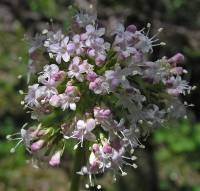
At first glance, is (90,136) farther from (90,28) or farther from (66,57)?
(90,28)

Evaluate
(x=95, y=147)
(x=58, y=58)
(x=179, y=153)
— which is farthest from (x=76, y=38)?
(x=179, y=153)

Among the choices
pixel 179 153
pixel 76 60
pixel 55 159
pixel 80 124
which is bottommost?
pixel 179 153

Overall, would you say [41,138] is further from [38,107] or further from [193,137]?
[193,137]

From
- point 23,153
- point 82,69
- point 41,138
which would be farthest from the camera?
point 23,153

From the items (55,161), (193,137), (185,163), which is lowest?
(185,163)

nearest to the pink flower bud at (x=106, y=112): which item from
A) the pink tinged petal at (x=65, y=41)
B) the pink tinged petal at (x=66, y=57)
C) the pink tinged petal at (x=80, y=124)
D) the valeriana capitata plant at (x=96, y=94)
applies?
the valeriana capitata plant at (x=96, y=94)

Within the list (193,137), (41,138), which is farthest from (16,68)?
(41,138)
